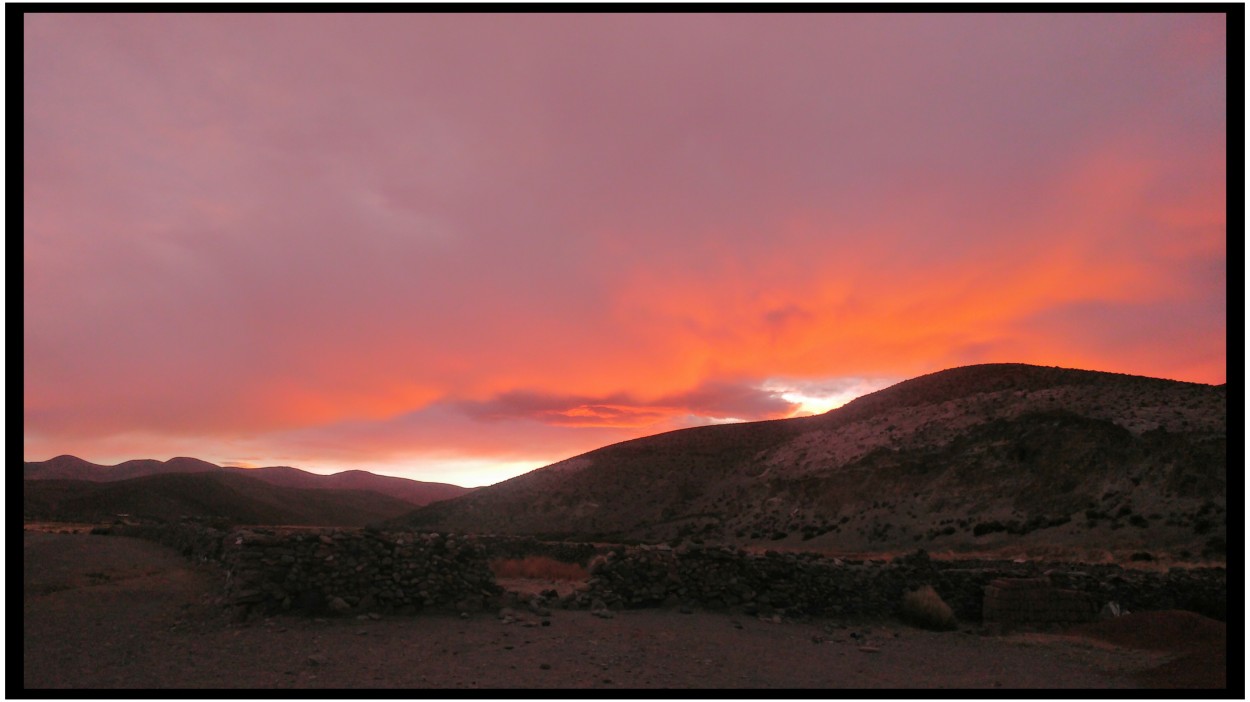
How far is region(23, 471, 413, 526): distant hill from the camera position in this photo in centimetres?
6525

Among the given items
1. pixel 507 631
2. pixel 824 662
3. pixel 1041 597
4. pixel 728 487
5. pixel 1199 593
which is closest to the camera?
pixel 824 662

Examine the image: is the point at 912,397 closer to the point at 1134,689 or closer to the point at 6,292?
the point at 1134,689

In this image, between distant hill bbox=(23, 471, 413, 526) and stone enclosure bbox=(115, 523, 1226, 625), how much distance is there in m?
51.6

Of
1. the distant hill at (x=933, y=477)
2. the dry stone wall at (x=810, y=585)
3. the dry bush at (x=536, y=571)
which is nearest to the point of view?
the dry stone wall at (x=810, y=585)

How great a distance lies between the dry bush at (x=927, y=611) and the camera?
14281 mm

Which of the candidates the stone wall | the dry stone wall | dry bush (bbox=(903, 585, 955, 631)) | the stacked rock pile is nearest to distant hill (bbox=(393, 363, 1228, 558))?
the dry stone wall

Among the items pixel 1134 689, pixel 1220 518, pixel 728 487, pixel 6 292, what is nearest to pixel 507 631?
pixel 6 292

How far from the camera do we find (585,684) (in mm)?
8617

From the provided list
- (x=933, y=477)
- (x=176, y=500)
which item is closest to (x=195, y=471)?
(x=176, y=500)

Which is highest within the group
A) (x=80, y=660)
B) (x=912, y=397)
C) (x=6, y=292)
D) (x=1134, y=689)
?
(x=912, y=397)

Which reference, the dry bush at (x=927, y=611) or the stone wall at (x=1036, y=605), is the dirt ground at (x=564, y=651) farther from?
the stone wall at (x=1036, y=605)

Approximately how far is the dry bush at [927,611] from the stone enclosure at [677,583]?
0.62 m

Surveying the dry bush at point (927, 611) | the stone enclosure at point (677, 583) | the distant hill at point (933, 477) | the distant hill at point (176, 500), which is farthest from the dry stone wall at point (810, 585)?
the distant hill at point (176, 500)

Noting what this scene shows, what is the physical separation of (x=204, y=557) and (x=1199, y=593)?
27.7 m
